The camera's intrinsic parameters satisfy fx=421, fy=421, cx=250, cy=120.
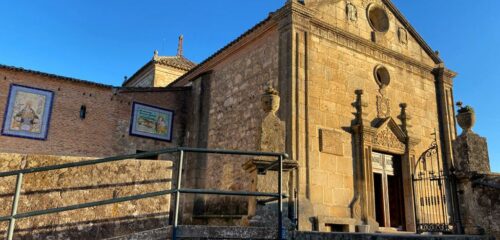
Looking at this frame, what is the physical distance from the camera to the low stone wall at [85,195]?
176 inches

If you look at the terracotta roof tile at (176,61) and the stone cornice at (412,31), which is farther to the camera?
the terracotta roof tile at (176,61)

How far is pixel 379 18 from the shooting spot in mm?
14461

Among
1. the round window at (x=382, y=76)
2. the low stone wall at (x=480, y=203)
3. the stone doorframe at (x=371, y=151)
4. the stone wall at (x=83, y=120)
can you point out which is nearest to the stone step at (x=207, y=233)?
the low stone wall at (x=480, y=203)

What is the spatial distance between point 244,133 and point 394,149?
4.51 metres

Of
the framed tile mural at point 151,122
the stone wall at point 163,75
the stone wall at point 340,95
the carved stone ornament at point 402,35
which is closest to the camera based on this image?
the stone wall at point 340,95

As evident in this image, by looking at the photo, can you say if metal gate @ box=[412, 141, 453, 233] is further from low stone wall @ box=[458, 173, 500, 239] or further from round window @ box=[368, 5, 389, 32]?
low stone wall @ box=[458, 173, 500, 239]

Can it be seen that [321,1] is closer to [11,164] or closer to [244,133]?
[244,133]

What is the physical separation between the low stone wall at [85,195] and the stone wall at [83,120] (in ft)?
31.1

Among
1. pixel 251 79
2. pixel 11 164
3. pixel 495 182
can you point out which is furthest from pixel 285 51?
pixel 11 164

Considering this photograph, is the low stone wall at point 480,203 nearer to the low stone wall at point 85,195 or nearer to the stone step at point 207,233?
the stone step at point 207,233

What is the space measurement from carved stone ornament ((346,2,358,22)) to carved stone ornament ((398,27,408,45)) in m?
2.28

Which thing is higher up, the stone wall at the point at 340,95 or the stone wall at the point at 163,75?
the stone wall at the point at 163,75

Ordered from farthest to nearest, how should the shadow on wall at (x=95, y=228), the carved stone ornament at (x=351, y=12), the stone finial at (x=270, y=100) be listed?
1. the carved stone ornament at (x=351, y=12)
2. the stone finial at (x=270, y=100)
3. the shadow on wall at (x=95, y=228)

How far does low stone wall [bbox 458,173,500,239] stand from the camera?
6.73m
